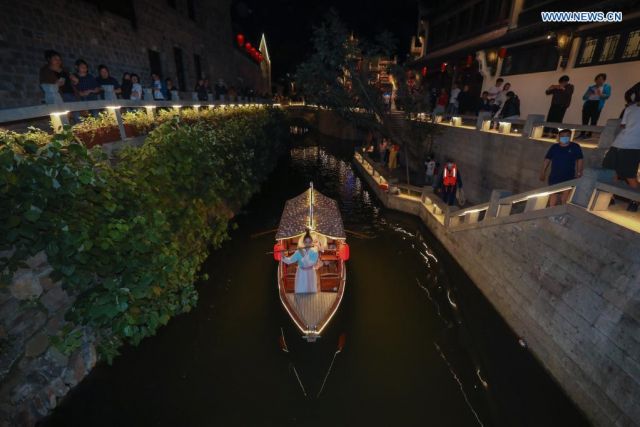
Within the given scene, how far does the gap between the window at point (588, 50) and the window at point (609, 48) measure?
418mm

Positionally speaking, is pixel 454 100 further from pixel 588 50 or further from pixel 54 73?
pixel 54 73

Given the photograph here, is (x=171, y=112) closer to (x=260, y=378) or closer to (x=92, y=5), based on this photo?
(x=92, y=5)

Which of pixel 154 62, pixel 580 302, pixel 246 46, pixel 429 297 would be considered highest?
pixel 246 46

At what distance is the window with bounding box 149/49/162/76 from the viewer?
16413 mm

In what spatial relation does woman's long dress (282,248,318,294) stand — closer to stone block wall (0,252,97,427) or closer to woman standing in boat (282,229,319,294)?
woman standing in boat (282,229,319,294)

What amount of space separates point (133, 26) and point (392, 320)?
18236mm

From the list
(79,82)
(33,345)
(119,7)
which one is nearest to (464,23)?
(119,7)

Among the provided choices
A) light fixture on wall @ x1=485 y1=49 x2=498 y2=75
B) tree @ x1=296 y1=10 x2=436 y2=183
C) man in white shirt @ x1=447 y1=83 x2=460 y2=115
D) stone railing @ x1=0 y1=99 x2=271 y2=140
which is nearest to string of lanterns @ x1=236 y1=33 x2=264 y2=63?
tree @ x1=296 y1=10 x2=436 y2=183

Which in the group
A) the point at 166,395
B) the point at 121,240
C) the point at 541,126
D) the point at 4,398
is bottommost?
the point at 166,395

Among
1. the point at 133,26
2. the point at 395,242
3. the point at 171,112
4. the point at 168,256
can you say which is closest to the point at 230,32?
the point at 133,26

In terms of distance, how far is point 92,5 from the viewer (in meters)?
12.2

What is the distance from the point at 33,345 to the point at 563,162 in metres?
12.3

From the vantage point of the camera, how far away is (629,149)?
6.58 m

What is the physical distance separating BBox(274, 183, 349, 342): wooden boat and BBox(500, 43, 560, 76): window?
12.8 metres
